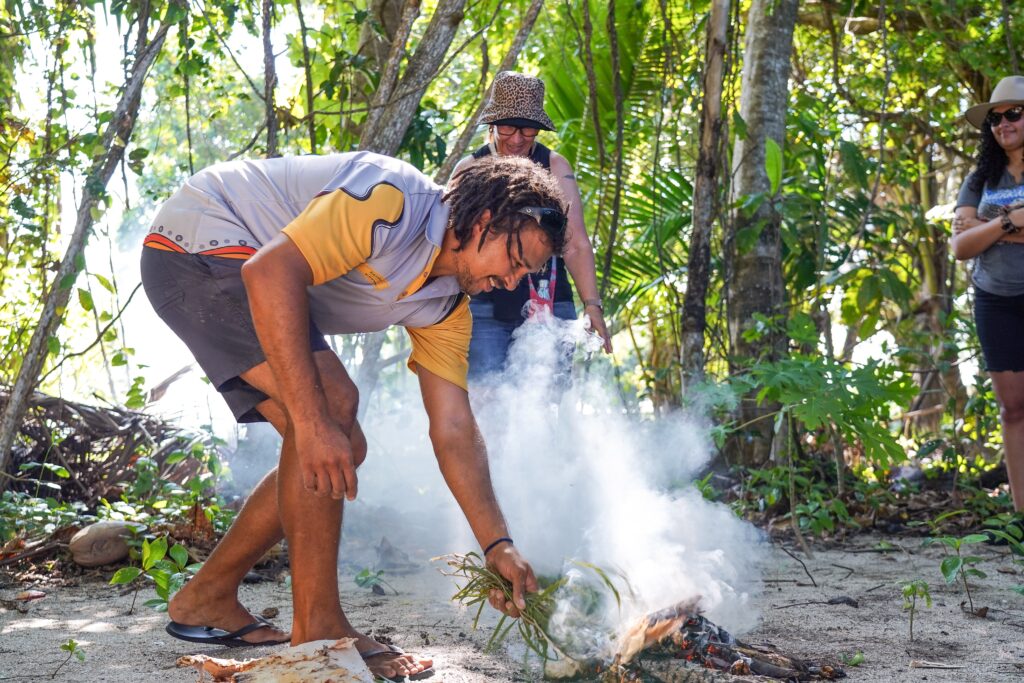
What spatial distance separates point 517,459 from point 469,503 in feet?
4.62

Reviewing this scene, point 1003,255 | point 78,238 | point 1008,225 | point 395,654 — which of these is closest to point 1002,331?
point 1003,255

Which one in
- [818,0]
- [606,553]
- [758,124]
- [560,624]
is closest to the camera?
[560,624]

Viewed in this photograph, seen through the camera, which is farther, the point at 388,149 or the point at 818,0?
the point at 818,0

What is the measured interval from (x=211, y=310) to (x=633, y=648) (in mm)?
1339

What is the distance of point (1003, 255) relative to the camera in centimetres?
410

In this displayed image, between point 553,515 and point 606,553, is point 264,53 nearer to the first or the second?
point 553,515

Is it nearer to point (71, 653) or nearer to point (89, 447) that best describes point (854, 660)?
point (71, 653)

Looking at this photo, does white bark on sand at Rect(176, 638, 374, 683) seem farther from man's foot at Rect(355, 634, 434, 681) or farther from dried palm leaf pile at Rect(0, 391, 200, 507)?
dried palm leaf pile at Rect(0, 391, 200, 507)

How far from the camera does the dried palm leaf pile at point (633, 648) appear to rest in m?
2.38

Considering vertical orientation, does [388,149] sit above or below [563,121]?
below

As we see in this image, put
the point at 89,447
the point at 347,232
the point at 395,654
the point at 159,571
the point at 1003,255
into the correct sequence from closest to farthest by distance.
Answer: the point at 347,232
the point at 395,654
the point at 159,571
the point at 1003,255
the point at 89,447

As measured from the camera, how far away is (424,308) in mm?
2492

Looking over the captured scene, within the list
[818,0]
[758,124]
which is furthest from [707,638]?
[818,0]

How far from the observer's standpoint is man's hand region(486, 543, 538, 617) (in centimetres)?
231
